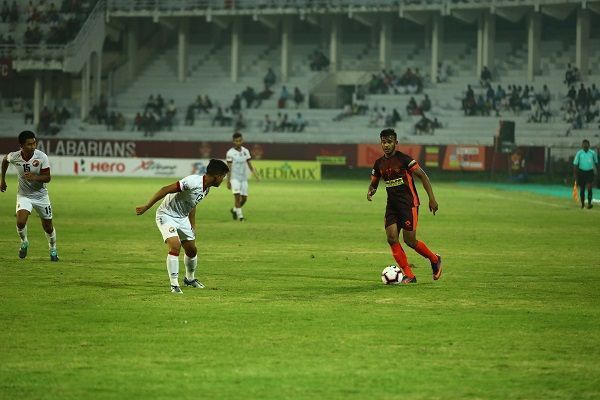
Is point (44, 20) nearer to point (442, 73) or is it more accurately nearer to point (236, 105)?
point (236, 105)

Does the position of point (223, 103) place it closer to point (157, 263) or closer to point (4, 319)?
point (157, 263)

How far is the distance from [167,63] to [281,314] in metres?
64.6

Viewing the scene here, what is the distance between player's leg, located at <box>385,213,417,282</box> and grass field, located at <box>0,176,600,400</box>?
1.12 feet

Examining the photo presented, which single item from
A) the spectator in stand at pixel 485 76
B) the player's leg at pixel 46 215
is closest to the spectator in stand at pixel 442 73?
the spectator in stand at pixel 485 76

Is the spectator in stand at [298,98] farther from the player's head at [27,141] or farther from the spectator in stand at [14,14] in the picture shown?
the player's head at [27,141]

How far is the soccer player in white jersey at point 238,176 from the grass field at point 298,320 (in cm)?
476

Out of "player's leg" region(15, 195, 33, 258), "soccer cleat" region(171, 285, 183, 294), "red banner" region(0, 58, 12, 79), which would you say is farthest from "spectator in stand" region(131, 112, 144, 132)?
"soccer cleat" region(171, 285, 183, 294)

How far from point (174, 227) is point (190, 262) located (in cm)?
70

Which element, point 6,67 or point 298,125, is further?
point 6,67

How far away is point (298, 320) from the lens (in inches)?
480

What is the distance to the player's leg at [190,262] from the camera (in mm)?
14820

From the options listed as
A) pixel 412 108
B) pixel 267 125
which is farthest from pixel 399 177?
pixel 267 125

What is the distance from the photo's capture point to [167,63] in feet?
249

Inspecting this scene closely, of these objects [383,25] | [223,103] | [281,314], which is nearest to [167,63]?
[223,103]
